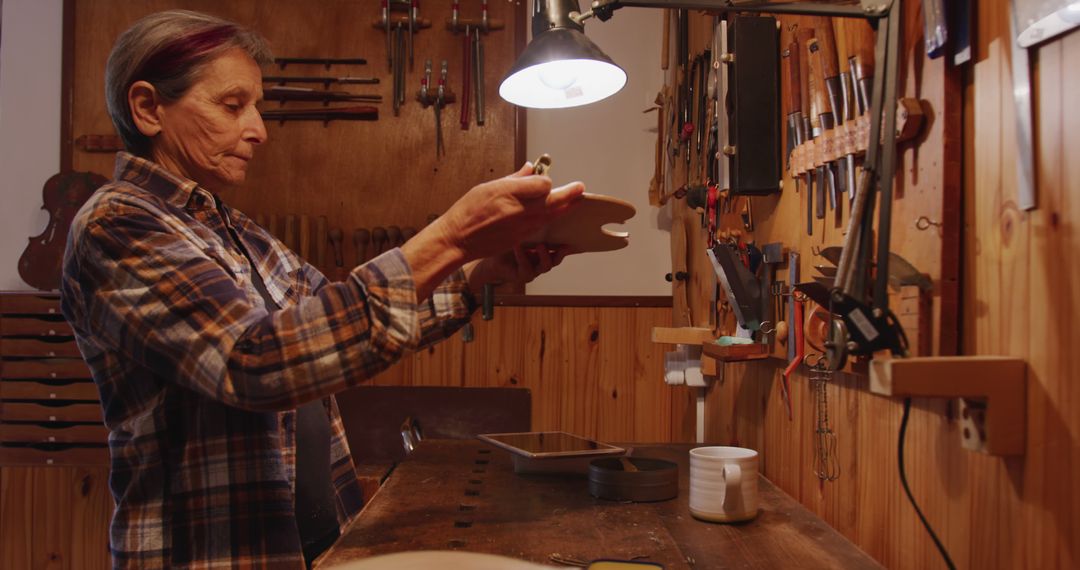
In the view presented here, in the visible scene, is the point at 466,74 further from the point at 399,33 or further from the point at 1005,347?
the point at 1005,347

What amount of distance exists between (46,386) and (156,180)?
2.17m

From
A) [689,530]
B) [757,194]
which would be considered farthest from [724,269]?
[689,530]

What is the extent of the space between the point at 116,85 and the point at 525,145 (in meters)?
2.11

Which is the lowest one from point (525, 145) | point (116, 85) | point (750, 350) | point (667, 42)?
point (750, 350)

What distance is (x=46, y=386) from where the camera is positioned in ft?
A: 9.71

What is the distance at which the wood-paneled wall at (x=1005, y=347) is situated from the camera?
0.80 metres

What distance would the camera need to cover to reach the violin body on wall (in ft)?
10.3

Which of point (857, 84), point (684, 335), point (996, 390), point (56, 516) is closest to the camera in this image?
point (996, 390)

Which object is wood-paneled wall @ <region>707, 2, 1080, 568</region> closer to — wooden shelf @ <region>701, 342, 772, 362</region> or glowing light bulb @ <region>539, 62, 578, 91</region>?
wooden shelf @ <region>701, 342, 772, 362</region>

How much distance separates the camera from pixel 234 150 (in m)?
1.35

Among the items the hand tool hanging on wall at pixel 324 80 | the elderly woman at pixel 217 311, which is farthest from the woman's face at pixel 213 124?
the hand tool hanging on wall at pixel 324 80

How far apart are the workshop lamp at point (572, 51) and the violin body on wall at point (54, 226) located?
7.11 ft

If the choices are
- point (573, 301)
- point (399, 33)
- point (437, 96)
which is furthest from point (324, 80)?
point (573, 301)

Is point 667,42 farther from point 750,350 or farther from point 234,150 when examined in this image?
point 234,150
